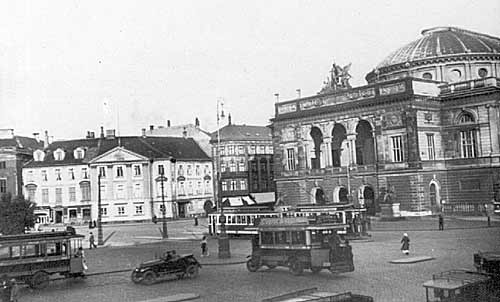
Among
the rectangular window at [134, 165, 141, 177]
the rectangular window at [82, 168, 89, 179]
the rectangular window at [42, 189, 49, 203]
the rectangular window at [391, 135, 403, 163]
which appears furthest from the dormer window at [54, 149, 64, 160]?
the rectangular window at [391, 135, 403, 163]

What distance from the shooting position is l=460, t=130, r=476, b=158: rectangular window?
26328mm

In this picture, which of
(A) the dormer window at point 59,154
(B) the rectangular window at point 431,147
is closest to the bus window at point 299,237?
(A) the dormer window at point 59,154

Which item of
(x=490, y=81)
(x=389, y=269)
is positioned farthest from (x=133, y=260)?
(x=490, y=81)

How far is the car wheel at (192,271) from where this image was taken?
14.3 m

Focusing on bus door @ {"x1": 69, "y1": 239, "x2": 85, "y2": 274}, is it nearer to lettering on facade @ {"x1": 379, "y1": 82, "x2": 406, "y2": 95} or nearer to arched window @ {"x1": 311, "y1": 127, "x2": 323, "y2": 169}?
lettering on facade @ {"x1": 379, "y1": 82, "x2": 406, "y2": 95}

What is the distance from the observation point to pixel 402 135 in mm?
30312

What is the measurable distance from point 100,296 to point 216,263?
4992 mm

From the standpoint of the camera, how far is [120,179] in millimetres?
34594

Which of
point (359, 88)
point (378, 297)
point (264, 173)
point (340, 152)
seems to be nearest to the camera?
point (378, 297)

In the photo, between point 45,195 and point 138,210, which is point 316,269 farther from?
point 138,210

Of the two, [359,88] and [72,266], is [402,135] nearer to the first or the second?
[359,88]

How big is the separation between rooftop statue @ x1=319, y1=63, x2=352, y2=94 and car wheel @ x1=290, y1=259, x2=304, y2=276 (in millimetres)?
16052

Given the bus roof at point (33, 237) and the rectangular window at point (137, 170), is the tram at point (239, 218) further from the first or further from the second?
the bus roof at point (33, 237)

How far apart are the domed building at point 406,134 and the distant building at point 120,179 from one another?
598 centimetres
